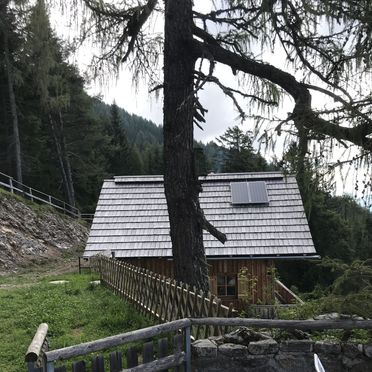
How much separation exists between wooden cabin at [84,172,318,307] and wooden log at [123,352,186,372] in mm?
9370

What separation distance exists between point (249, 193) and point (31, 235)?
11596 millimetres

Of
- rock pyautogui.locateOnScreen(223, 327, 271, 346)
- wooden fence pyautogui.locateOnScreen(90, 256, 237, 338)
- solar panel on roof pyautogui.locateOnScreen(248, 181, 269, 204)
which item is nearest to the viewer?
rock pyautogui.locateOnScreen(223, 327, 271, 346)

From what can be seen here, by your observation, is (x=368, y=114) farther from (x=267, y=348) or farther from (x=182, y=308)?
(x=182, y=308)

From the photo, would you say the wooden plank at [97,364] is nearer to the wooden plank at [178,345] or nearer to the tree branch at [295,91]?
the wooden plank at [178,345]

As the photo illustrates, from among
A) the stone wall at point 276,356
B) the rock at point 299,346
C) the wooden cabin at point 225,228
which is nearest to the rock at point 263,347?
the stone wall at point 276,356

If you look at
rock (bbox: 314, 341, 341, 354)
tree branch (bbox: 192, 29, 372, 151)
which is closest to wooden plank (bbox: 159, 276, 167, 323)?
rock (bbox: 314, 341, 341, 354)

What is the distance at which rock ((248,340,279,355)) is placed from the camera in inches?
182

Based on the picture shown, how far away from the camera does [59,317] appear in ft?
29.0

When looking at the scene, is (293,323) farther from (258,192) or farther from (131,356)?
(258,192)

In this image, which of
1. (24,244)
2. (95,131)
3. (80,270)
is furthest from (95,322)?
(95,131)

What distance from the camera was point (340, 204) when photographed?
4.21 metres

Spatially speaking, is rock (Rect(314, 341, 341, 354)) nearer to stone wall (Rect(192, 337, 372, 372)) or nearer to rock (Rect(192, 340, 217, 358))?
stone wall (Rect(192, 337, 372, 372))

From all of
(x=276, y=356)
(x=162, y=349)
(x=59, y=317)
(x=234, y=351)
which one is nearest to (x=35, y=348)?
(x=162, y=349)

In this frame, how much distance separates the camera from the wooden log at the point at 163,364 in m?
4.47
